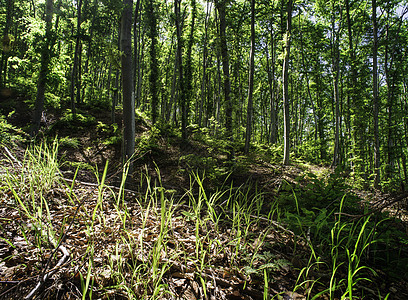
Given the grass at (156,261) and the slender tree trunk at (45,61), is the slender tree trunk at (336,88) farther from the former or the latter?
the slender tree trunk at (45,61)

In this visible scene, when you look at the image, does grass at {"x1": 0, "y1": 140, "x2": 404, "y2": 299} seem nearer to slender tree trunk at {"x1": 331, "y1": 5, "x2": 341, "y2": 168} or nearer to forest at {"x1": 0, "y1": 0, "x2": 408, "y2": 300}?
forest at {"x1": 0, "y1": 0, "x2": 408, "y2": 300}

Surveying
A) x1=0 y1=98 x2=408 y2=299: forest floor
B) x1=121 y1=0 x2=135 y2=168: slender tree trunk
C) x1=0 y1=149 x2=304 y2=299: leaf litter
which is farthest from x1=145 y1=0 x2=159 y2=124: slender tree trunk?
x1=0 y1=149 x2=304 y2=299: leaf litter

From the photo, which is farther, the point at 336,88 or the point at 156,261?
the point at 336,88

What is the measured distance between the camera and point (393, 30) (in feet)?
32.9

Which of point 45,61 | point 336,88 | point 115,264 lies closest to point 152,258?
point 115,264

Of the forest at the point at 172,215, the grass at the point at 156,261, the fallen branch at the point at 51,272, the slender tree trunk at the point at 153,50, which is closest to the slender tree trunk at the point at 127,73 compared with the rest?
the forest at the point at 172,215

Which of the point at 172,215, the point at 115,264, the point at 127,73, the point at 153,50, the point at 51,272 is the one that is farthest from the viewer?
the point at 153,50

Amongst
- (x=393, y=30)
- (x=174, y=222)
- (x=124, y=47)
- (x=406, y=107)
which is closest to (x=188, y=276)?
(x=174, y=222)

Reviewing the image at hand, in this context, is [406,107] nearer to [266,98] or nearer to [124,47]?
[266,98]

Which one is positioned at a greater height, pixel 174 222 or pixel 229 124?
pixel 229 124

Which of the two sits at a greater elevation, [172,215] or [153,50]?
[153,50]

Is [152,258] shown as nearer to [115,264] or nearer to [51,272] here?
[115,264]

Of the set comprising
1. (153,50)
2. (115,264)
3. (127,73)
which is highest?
(153,50)

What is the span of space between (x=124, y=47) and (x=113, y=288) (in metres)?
4.39
